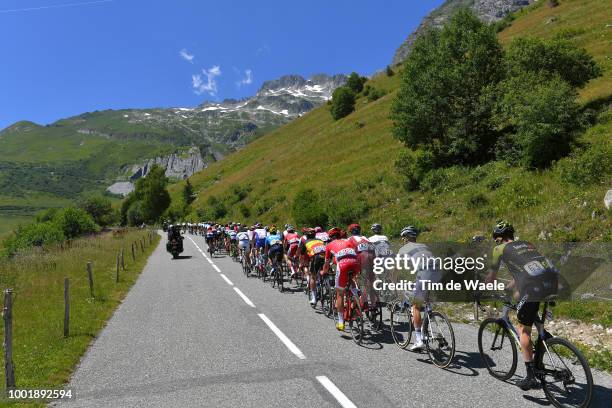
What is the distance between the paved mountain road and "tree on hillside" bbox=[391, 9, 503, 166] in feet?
63.8

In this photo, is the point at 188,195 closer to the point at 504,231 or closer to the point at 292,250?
the point at 292,250

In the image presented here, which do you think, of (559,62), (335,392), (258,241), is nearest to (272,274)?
(258,241)

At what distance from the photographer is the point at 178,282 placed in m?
16.5

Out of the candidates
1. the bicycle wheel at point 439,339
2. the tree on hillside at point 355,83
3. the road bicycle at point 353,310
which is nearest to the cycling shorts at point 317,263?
the road bicycle at point 353,310

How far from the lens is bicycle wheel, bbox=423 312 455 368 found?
618cm

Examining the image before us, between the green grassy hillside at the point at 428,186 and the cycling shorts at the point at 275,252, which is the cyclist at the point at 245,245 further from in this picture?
the green grassy hillside at the point at 428,186

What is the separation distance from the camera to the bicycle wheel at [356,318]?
767cm

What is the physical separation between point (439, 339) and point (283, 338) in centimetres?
308

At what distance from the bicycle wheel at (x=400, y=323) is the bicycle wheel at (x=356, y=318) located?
0.61 meters

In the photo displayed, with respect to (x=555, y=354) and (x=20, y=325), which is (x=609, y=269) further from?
(x=20, y=325)

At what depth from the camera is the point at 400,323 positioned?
878cm

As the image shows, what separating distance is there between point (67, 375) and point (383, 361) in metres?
5.07

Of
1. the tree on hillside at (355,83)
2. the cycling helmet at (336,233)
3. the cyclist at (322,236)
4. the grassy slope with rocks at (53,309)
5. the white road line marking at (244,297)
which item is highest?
the tree on hillside at (355,83)

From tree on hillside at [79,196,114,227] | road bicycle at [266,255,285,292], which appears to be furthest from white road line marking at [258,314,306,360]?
tree on hillside at [79,196,114,227]
